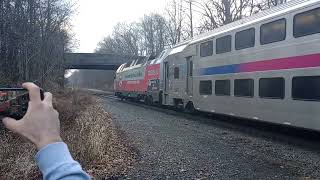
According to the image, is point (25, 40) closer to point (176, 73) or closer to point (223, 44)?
point (176, 73)

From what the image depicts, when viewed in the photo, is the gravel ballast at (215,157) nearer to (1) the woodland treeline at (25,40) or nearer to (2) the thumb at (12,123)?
(2) the thumb at (12,123)

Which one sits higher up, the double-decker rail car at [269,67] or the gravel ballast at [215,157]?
the double-decker rail car at [269,67]

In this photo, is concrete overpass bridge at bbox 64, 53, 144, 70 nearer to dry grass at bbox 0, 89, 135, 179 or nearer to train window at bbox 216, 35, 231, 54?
train window at bbox 216, 35, 231, 54

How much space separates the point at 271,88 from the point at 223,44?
4519 millimetres

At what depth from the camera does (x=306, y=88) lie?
13.8 m

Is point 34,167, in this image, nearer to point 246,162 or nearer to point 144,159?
point 144,159

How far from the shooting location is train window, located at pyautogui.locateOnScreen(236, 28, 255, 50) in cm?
1723

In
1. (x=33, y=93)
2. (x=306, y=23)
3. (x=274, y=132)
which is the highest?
(x=306, y=23)

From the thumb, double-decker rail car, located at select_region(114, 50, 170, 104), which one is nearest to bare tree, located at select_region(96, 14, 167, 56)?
double-decker rail car, located at select_region(114, 50, 170, 104)

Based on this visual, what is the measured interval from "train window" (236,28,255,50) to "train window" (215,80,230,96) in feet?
5.53

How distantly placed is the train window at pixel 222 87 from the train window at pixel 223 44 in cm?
125

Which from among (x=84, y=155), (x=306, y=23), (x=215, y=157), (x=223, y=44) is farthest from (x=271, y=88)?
(x=84, y=155)

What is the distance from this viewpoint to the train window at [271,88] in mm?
15188

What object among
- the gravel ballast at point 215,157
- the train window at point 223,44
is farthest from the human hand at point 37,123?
the train window at point 223,44
